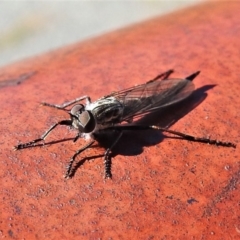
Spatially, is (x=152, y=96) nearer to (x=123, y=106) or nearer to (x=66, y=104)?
(x=123, y=106)

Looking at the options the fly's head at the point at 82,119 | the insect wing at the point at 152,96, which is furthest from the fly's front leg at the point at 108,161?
the insect wing at the point at 152,96

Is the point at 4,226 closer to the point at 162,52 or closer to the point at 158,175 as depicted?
the point at 158,175

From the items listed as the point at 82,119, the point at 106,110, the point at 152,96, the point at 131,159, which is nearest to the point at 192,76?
the point at 152,96

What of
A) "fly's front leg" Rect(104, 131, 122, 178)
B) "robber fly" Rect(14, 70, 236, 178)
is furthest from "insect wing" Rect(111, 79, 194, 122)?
"fly's front leg" Rect(104, 131, 122, 178)

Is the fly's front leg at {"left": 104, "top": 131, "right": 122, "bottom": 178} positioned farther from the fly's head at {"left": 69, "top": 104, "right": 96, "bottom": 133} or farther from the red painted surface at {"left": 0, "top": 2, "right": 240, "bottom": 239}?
the fly's head at {"left": 69, "top": 104, "right": 96, "bottom": 133}

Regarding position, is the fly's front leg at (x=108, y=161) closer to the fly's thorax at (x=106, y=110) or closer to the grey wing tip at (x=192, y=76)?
the fly's thorax at (x=106, y=110)

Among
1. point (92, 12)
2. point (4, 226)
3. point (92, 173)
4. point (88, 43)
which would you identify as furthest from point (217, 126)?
point (92, 12)

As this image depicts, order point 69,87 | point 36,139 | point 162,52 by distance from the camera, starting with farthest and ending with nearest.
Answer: point 162,52, point 69,87, point 36,139
